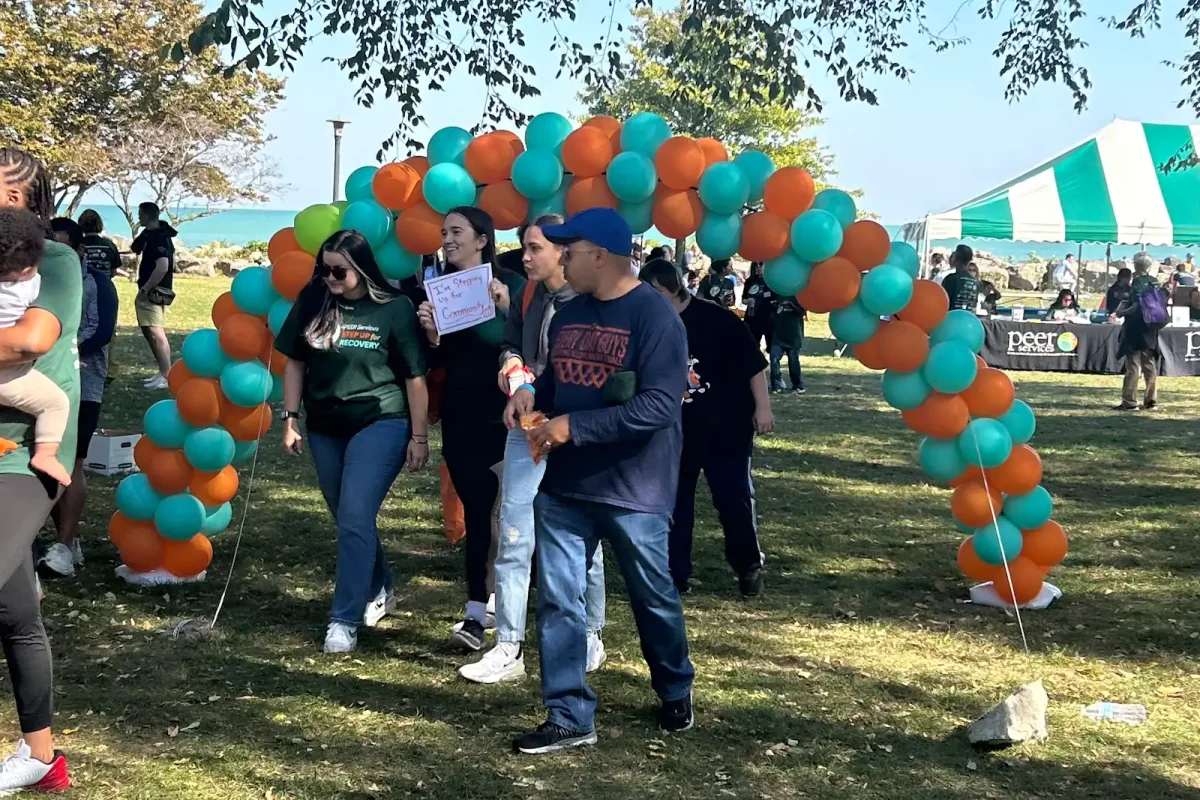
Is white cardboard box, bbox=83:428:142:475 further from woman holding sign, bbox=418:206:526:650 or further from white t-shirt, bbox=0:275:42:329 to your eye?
white t-shirt, bbox=0:275:42:329

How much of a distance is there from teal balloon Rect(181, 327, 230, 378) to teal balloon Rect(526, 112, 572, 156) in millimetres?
1800

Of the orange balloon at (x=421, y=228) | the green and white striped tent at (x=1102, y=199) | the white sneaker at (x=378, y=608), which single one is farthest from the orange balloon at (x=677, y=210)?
the green and white striped tent at (x=1102, y=199)

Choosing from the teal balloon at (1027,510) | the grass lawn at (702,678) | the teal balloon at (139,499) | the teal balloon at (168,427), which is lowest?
the grass lawn at (702,678)

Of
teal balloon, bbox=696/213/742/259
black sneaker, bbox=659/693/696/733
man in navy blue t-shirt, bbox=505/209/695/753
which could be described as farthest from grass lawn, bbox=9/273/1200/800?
teal balloon, bbox=696/213/742/259

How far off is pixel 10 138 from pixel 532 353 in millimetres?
29841

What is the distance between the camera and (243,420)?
20.2ft

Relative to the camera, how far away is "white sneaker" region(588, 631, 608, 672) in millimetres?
4992

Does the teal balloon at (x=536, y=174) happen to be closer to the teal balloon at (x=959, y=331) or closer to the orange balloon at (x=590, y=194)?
the orange balloon at (x=590, y=194)

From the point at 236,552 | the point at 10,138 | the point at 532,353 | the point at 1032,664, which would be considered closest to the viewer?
the point at 532,353

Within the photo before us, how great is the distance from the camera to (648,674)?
505cm

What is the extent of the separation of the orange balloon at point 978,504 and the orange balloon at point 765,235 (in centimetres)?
152

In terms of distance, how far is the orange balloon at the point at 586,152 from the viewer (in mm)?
5902

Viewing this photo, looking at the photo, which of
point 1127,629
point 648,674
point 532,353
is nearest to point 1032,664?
point 1127,629

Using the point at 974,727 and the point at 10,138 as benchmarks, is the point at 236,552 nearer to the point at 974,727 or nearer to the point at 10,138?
the point at 974,727
